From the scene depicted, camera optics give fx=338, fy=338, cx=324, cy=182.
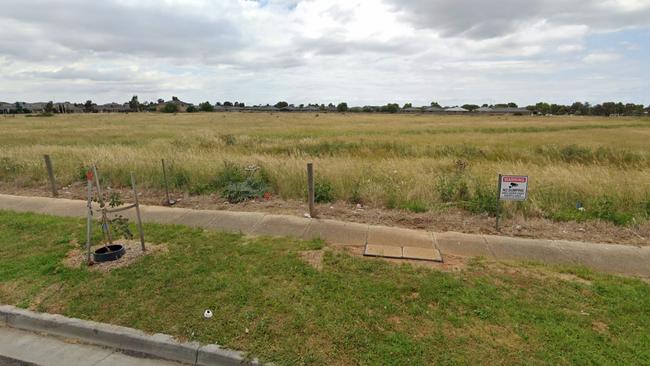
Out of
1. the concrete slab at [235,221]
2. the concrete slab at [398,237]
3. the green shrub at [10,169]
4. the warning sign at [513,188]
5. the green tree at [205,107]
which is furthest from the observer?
the green tree at [205,107]

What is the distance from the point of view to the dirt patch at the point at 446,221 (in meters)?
5.33

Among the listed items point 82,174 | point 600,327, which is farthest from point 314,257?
point 82,174

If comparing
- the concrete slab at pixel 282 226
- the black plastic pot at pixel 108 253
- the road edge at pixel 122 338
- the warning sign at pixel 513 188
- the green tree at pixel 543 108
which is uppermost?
the green tree at pixel 543 108

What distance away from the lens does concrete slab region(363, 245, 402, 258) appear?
4438 millimetres

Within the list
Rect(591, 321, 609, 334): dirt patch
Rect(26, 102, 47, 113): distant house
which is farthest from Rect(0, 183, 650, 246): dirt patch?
Rect(26, 102, 47, 113): distant house

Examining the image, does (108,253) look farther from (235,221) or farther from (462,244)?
(462,244)

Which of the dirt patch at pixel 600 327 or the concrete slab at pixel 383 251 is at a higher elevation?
the concrete slab at pixel 383 251

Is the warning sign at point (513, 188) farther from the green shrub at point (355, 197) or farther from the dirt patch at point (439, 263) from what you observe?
the green shrub at point (355, 197)

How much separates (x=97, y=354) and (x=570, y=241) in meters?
6.03

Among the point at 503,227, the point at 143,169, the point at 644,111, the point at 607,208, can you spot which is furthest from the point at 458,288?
the point at 644,111

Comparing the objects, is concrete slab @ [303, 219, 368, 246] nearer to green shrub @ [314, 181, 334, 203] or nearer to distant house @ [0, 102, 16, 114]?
green shrub @ [314, 181, 334, 203]

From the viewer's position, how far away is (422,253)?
4.50 m

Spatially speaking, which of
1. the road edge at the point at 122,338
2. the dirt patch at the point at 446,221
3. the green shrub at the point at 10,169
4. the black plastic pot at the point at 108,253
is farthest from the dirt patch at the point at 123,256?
the green shrub at the point at 10,169

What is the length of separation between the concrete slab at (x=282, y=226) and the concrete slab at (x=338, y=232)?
13 centimetres
